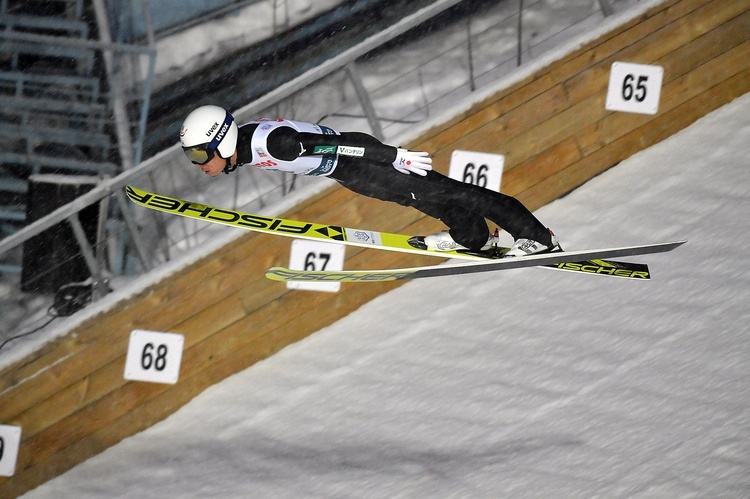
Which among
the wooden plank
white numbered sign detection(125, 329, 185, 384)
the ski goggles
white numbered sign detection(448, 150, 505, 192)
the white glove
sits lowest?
white numbered sign detection(125, 329, 185, 384)

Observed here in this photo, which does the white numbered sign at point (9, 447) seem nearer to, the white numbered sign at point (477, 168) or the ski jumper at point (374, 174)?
the ski jumper at point (374, 174)

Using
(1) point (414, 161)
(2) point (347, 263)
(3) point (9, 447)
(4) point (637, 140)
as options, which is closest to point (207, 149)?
(1) point (414, 161)

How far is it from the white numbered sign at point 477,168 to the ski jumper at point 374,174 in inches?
36.8

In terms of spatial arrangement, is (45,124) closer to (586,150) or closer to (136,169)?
(136,169)

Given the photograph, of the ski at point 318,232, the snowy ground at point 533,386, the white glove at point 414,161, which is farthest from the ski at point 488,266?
the white glove at point 414,161

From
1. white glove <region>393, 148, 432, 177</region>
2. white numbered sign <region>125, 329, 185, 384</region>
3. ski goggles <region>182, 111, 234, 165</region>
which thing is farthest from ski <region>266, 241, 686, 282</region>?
white numbered sign <region>125, 329, 185, 384</region>

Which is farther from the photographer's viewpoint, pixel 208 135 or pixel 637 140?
pixel 637 140

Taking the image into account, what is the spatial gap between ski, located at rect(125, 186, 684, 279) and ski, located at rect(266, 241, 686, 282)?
5 cm

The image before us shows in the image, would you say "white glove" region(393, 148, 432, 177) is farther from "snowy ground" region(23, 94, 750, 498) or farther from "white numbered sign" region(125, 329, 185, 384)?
"white numbered sign" region(125, 329, 185, 384)

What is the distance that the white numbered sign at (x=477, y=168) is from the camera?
704 cm

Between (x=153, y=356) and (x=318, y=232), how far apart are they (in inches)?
61.8

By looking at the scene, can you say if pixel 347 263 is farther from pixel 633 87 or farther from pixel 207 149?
pixel 633 87

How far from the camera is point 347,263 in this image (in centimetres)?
712

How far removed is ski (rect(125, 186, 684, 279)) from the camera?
6109 mm
